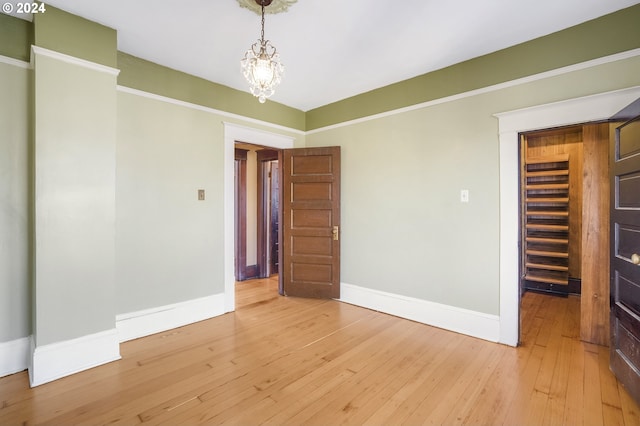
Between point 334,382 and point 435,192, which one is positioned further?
point 435,192

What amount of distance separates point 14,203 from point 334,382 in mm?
2826

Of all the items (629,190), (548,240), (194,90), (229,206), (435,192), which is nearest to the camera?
(629,190)

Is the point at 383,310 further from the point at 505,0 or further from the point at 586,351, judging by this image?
the point at 505,0

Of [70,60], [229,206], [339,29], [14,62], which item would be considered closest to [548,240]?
[339,29]

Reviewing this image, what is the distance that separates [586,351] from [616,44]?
8.31ft

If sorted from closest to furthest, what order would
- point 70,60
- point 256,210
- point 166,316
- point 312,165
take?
point 70,60 < point 166,316 < point 312,165 < point 256,210

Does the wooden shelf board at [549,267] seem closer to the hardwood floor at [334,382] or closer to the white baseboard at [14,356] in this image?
the hardwood floor at [334,382]

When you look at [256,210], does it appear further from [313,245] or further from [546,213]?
[546,213]

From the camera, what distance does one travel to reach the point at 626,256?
79.5 inches

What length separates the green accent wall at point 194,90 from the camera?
9.31 ft

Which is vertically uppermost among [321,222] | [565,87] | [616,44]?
[616,44]

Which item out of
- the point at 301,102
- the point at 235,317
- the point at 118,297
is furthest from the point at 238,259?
the point at 301,102

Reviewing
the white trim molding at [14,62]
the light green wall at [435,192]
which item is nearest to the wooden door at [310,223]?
the light green wall at [435,192]

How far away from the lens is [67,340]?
2.25m
